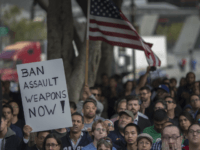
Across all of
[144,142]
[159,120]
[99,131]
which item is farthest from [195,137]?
[99,131]

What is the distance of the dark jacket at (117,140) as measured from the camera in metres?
5.33

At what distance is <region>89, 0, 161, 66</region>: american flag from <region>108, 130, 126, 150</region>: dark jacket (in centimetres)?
226

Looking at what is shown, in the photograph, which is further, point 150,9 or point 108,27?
point 150,9

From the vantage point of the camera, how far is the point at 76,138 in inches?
215

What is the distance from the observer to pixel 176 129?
15.8 feet

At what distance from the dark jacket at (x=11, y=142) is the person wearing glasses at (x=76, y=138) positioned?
615 mm

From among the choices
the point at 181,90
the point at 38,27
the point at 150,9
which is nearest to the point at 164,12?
the point at 150,9

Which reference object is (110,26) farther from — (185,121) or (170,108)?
(185,121)

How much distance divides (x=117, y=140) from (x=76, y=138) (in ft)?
2.02

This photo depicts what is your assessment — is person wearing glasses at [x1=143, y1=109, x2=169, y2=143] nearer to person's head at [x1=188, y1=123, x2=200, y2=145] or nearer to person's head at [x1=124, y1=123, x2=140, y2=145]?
person's head at [x1=124, y1=123, x2=140, y2=145]

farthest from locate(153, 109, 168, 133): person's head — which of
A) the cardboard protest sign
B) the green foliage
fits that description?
the green foliage

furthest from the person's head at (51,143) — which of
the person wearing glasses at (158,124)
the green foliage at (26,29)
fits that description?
the green foliage at (26,29)

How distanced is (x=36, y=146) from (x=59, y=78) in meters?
1.05

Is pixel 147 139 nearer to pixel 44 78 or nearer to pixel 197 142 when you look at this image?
pixel 197 142
